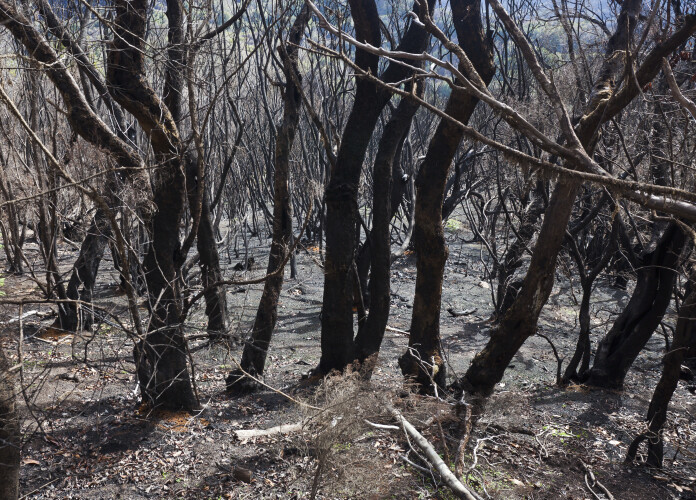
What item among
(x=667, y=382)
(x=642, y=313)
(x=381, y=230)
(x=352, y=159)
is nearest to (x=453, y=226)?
(x=642, y=313)

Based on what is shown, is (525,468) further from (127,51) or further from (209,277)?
(127,51)

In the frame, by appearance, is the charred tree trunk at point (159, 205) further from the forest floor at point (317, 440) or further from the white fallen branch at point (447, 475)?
the white fallen branch at point (447, 475)

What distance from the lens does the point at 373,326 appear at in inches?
221

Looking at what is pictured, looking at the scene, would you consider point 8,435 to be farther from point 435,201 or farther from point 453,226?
point 453,226

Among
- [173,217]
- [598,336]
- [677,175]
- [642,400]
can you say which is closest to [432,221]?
[173,217]

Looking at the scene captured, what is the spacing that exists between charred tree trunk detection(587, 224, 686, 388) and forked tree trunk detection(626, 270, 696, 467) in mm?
1186

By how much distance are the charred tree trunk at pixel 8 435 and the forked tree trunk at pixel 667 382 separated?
12.5ft

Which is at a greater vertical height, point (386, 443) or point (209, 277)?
point (209, 277)

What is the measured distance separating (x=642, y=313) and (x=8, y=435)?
207 inches

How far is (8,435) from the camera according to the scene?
9.50ft

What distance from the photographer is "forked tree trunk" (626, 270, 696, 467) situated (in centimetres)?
378

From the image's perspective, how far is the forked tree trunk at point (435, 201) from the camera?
4531 millimetres

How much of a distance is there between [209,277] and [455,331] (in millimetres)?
4091

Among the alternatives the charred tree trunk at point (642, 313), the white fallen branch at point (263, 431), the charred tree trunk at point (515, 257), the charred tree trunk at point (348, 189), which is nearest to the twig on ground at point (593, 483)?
the charred tree trunk at point (642, 313)
